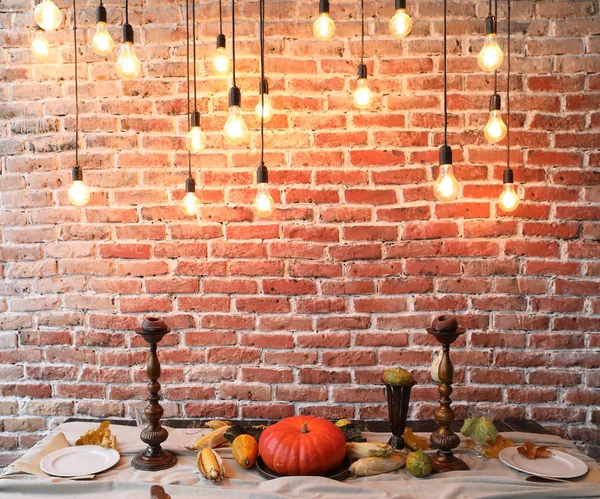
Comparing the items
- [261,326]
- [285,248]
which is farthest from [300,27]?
[261,326]

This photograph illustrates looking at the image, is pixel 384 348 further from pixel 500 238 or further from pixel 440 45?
pixel 440 45

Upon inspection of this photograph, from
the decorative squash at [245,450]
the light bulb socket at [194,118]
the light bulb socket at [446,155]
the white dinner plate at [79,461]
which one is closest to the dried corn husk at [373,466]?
the decorative squash at [245,450]

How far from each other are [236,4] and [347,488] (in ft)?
5.92

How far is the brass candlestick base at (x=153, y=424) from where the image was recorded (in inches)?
64.2

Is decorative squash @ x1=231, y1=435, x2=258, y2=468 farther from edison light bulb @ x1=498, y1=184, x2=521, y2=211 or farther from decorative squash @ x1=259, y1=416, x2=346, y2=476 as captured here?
edison light bulb @ x1=498, y1=184, x2=521, y2=211

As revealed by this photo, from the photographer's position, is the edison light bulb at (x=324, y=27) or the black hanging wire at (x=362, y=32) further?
the black hanging wire at (x=362, y=32)

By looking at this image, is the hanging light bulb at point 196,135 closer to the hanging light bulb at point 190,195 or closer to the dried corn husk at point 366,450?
the hanging light bulb at point 190,195

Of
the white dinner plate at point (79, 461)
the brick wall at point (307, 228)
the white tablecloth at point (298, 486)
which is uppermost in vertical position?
the brick wall at point (307, 228)

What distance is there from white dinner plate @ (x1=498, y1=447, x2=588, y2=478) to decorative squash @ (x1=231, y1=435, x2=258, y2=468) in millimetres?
752

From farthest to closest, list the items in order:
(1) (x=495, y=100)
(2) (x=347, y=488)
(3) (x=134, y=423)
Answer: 1. (3) (x=134, y=423)
2. (1) (x=495, y=100)
3. (2) (x=347, y=488)

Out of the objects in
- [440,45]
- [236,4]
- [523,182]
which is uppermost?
[236,4]

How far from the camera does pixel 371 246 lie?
2188 mm

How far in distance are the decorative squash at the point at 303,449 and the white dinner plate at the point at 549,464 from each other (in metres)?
0.51

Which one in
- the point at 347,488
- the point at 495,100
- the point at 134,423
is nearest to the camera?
the point at 347,488
